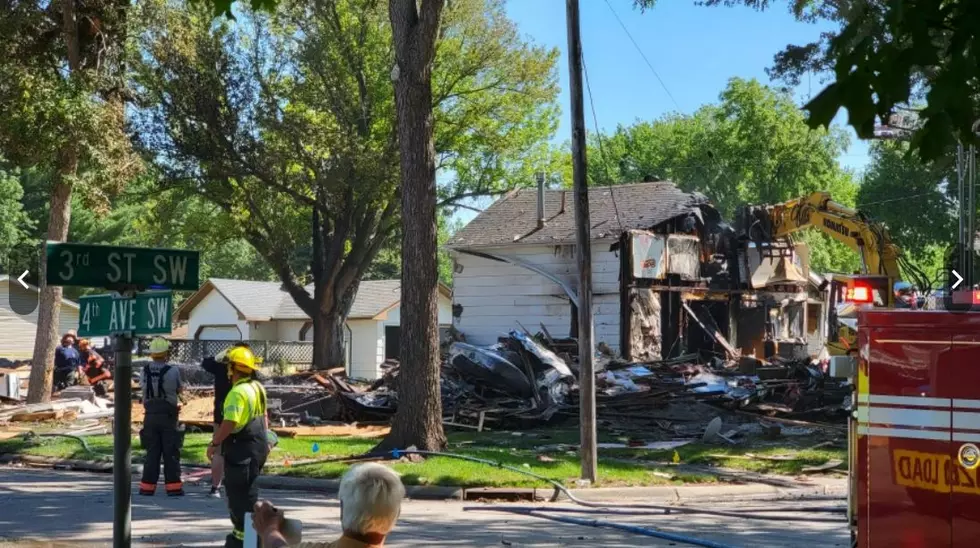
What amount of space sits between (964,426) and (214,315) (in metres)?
53.2

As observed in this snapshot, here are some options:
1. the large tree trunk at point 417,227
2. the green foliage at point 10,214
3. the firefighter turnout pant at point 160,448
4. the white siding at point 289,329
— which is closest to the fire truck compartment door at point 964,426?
the firefighter turnout pant at point 160,448

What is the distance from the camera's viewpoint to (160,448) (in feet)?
43.5

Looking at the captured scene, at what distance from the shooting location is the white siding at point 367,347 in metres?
53.2

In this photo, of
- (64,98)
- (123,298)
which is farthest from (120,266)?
(64,98)

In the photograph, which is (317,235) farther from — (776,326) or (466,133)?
(776,326)

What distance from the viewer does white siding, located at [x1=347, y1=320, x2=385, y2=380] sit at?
175 ft

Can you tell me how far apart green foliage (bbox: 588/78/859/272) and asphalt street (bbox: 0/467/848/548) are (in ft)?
172

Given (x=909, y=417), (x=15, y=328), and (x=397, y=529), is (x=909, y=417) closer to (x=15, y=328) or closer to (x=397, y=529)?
(x=397, y=529)

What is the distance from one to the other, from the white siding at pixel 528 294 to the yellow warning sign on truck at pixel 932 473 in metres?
25.4

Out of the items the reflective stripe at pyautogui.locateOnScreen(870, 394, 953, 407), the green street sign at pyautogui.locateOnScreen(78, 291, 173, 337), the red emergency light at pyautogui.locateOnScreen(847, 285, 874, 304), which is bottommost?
the reflective stripe at pyautogui.locateOnScreen(870, 394, 953, 407)

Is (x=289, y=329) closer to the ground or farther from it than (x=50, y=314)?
closer to the ground

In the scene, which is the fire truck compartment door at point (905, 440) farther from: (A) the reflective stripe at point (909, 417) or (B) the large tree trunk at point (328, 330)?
(B) the large tree trunk at point (328, 330)

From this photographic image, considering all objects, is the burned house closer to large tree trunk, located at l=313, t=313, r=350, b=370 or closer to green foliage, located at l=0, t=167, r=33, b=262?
large tree trunk, located at l=313, t=313, r=350, b=370

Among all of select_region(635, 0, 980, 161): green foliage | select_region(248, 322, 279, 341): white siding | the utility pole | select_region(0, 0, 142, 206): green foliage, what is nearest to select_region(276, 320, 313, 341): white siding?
select_region(248, 322, 279, 341): white siding
